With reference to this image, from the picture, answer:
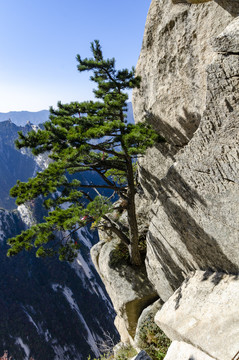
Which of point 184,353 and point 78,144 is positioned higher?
point 78,144

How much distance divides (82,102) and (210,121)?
6235mm

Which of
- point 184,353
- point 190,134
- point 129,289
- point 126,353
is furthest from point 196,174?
point 126,353

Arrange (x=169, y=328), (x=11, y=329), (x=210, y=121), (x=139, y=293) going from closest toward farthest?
(x=210, y=121) < (x=169, y=328) < (x=139, y=293) < (x=11, y=329)

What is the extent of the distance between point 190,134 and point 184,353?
848cm

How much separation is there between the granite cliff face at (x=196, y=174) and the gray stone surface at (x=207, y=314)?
0.02 m

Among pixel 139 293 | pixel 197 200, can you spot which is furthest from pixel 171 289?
pixel 197 200

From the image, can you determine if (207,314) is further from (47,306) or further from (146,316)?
(47,306)

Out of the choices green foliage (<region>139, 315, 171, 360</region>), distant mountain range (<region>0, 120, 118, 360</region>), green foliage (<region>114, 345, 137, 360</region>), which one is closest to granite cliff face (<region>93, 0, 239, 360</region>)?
green foliage (<region>139, 315, 171, 360</region>)

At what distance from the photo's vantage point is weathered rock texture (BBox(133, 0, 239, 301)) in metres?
5.51

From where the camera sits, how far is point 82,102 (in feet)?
32.6

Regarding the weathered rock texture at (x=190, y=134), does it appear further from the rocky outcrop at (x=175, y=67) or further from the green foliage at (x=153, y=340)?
the green foliage at (x=153, y=340)

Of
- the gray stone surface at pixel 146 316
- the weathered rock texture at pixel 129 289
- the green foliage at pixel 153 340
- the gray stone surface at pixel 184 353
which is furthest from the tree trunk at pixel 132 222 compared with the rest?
the gray stone surface at pixel 184 353

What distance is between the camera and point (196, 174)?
6.52m

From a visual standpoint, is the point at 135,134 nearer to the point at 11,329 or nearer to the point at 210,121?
the point at 210,121
